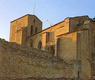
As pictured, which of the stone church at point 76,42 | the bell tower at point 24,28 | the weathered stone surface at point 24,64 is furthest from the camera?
the bell tower at point 24,28

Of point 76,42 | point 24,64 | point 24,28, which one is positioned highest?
point 24,28

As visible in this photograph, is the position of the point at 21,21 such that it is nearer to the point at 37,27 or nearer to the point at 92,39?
the point at 37,27

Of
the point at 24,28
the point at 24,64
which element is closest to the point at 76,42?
the point at 24,64

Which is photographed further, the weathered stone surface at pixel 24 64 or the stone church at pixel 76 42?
the stone church at pixel 76 42

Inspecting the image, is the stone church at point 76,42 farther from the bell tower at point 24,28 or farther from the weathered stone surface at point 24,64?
the bell tower at point 24,28

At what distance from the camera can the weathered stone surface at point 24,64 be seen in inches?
557

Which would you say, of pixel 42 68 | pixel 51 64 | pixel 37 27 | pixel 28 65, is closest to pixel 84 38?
pixel 51 64

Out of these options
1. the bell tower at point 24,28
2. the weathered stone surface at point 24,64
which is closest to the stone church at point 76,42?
the weathered stone surface at point 24,64

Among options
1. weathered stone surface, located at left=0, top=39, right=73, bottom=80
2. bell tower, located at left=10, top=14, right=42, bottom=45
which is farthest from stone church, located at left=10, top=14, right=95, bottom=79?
bell tower, located at left=10, top=14, right=42, bottom=45

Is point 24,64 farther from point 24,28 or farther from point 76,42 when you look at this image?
point 24,28

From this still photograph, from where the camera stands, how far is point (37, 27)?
34031 millimetres

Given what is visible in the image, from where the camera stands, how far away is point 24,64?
15266mm

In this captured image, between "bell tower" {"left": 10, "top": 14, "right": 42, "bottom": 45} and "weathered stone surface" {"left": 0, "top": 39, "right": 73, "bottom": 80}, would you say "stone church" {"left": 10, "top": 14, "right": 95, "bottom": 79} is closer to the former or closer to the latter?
"weathered stone surface" {"left": 0, "top": 39, "right": 73, "bottom": 80}

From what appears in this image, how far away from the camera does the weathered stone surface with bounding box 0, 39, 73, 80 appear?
14148mm
